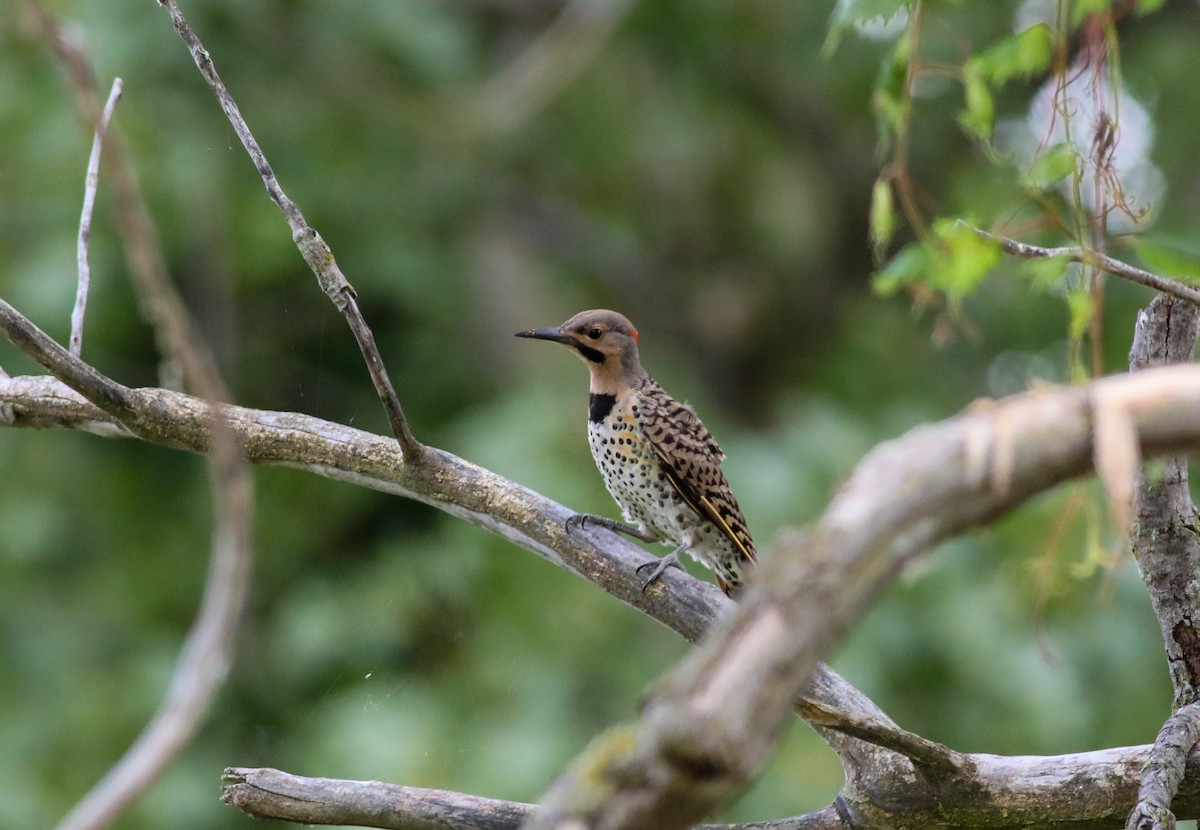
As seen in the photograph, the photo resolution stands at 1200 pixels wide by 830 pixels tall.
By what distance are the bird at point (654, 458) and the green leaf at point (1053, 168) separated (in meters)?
2.15

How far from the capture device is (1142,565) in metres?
2.66

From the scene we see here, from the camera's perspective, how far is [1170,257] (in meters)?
1.93

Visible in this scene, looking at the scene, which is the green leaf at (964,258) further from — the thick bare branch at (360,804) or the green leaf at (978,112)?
the thick bare branch at (360,804)

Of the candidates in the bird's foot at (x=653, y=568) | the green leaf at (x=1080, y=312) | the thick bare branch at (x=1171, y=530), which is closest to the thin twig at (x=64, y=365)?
the bird's foot at (x=653, y=568)

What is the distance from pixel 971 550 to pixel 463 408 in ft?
10.1

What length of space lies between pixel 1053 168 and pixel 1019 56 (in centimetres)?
36

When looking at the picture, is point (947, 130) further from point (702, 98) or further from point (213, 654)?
point (213, 654)

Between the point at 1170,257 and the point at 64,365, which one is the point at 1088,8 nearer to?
the point at 1170,257

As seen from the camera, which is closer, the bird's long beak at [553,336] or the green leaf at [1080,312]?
the green leaf at [1080,312]

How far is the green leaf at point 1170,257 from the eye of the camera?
190 cm

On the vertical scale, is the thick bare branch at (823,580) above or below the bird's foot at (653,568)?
below

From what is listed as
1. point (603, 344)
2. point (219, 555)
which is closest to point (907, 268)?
point (219, 555)

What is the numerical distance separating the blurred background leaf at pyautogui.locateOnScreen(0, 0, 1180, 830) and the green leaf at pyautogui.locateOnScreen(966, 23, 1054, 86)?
6.56 feet

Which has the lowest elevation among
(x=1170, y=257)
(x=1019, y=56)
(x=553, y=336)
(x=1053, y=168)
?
(x=1170, y=257)
